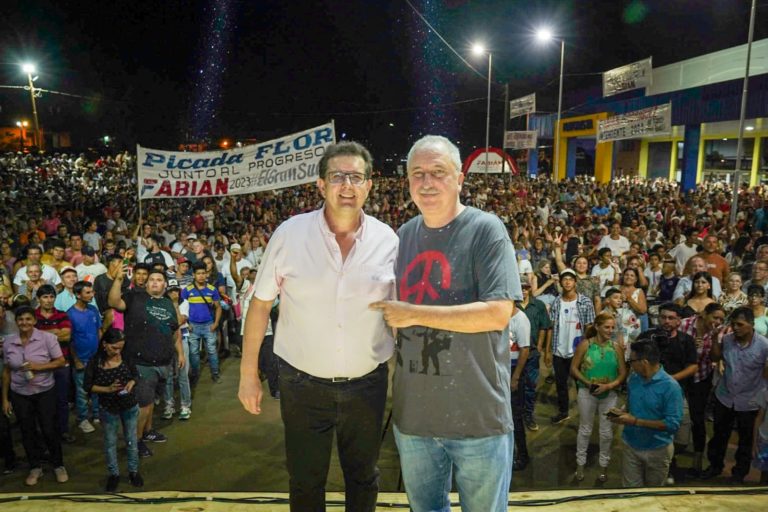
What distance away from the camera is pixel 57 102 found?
64.8 metres

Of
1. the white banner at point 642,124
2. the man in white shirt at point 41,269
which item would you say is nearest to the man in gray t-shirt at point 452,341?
the man in white shirt at point 41,269

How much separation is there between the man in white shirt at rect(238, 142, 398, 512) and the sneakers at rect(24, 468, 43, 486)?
4.36 m

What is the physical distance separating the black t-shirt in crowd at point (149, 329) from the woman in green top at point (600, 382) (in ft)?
14.7

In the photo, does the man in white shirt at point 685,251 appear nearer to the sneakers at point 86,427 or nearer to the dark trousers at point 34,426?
the sneakers at point 86,427

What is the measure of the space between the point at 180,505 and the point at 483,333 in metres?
2.22

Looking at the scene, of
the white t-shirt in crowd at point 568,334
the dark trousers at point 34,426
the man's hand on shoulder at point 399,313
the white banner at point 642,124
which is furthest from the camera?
the white banner at point 642,124

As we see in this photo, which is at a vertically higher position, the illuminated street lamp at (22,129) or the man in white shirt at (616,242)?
the illuminated street lamp at (22,129)

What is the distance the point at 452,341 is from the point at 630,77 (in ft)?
64.0

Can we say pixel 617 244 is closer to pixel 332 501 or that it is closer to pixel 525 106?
pixel 332 501

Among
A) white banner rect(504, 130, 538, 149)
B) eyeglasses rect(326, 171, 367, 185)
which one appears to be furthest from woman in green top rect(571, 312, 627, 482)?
white banner rect(504, 130, 538, 149)

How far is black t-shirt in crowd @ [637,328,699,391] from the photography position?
5.73m

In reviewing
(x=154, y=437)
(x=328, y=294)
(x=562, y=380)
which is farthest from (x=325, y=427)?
(x=562, y=380)

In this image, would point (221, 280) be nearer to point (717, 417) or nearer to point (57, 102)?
point (717, 417)

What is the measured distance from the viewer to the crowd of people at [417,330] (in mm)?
2037
